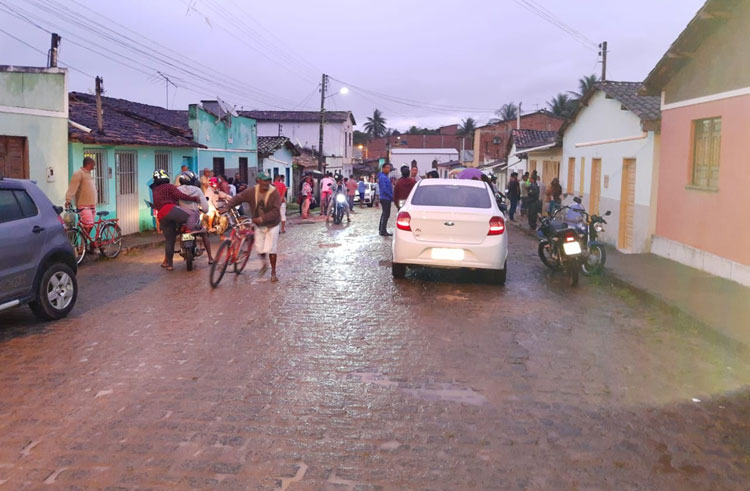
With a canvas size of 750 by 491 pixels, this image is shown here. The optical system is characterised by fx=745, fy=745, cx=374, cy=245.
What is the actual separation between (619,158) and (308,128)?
51.0 meters

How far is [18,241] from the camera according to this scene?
316 inches

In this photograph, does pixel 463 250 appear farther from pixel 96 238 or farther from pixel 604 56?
pixel 604 56

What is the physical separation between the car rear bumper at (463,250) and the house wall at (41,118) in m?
7.91

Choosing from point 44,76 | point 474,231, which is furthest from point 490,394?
point 44,76

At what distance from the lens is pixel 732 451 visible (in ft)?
15.9

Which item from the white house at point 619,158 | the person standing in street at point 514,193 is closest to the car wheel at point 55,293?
the white house at point 619,158

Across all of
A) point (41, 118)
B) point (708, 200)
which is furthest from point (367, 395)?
point (41, 118)

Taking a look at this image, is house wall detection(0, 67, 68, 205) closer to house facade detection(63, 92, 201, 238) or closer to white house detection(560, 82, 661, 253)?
house facade detection(63, 92, 201, 238)

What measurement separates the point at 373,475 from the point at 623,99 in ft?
51.4

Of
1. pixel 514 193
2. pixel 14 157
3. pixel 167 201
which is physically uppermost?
pixel 14 157

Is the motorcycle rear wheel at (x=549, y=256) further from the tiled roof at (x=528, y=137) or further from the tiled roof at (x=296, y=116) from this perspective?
the tiled roof at (x=296, y=116)

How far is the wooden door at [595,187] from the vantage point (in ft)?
67.8

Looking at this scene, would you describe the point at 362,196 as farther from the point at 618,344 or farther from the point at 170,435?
the point at 170,435

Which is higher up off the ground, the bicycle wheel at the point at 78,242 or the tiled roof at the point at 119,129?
the tiled roof at the point at 119,129
